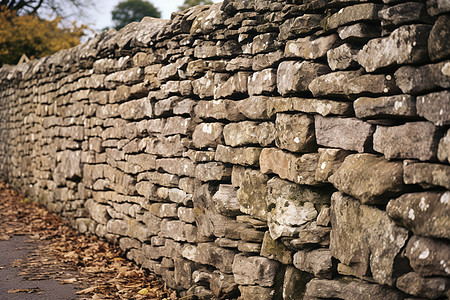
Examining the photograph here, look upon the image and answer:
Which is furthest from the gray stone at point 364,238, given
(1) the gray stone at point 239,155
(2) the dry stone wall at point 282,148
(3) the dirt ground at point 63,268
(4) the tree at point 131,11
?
(4) the tree at point 131,11

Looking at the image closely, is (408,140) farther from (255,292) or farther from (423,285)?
(255,292)

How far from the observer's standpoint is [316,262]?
130 inches

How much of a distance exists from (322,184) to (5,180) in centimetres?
1051

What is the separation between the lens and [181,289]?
16.5ft

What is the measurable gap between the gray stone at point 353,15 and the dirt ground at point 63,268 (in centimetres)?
306

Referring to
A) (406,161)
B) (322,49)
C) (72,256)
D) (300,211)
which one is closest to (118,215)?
(72,256)

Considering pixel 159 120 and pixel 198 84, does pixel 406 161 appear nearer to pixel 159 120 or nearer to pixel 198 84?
pixel 198 84

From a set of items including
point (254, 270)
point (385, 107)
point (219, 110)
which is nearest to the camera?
point (385, 107)

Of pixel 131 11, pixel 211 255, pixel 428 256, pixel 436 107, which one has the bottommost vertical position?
pixel 211 255

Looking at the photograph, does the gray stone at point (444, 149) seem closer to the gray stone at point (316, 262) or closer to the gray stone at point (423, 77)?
the gray stone at point (423, 77)

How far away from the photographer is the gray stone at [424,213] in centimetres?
241

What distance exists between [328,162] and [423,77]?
86 cm

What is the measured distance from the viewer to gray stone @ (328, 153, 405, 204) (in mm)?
2713

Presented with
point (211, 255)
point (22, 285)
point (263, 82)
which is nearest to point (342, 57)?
point (263, 82)
